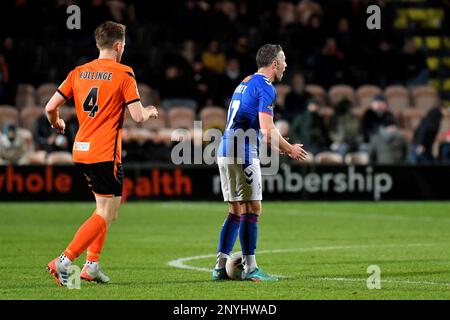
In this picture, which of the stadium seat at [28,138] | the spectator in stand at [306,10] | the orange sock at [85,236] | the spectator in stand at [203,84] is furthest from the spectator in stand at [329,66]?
the orange sock at [85,236]

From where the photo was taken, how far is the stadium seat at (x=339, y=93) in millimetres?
27330

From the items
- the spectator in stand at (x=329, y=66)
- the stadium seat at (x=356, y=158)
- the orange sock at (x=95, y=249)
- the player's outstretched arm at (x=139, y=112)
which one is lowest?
the orange sock at (x=95, y=249)

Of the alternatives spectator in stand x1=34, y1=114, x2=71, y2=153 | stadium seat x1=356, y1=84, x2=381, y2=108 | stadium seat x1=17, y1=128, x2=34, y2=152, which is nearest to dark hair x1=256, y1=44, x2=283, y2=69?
spectator in stand x1=34, y1=114, x2=71, y2=153

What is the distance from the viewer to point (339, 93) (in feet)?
90.1

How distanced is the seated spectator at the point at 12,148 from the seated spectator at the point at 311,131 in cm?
588

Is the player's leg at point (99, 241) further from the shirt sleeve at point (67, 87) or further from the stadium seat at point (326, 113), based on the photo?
the stadium seat at point (326, 113)

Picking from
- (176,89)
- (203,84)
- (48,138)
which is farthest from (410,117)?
(48,138)

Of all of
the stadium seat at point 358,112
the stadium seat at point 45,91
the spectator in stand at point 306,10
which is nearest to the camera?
the stadium seat at point 45,91

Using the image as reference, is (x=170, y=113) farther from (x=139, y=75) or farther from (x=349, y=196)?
(x=349, y=196)

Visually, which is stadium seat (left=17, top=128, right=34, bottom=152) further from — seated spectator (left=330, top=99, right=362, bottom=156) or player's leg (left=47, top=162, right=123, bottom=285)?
player's leg (left=47, top=162, right=123, bottom=285)

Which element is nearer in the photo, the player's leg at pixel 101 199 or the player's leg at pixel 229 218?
the player's leg at pixel 101 199

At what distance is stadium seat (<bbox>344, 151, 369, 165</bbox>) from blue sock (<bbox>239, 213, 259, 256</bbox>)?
44.6 feet
